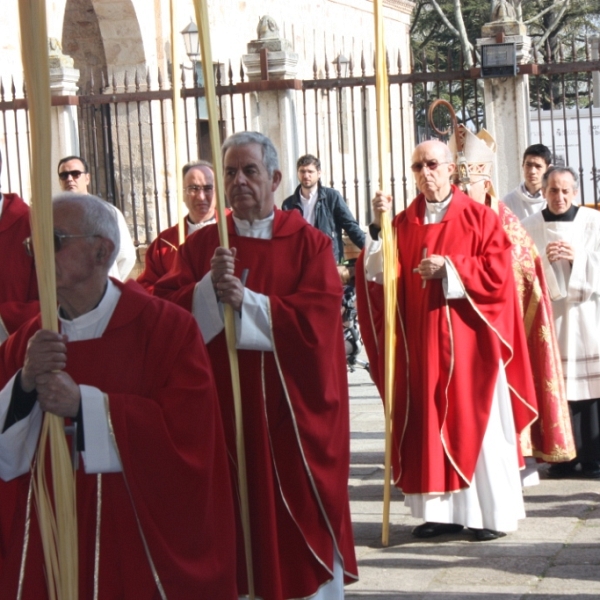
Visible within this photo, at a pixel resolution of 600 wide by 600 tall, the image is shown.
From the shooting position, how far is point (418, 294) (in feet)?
20.7

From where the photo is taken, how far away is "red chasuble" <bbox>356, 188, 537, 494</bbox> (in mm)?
6156

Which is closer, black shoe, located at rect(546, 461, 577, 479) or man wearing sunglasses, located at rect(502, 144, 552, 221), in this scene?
black shoe, located at rect(546, 461, 577, 479)

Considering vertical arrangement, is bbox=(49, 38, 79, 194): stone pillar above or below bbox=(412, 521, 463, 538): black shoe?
above

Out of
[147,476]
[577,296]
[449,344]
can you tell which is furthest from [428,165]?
[147,476]

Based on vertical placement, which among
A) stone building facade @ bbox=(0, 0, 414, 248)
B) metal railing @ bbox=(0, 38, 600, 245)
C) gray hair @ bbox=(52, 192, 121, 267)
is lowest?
gray hair @ bbox=(52, 192, 121, 267)

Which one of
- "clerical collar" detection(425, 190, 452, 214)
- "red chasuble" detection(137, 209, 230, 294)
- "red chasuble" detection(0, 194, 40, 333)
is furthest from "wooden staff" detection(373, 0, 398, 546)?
"red chasuble" detection(0, 194, 40, 333)

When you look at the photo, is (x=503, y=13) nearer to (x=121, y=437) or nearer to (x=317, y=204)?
(x=317, y=204)

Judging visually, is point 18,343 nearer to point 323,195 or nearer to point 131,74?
point 323,195

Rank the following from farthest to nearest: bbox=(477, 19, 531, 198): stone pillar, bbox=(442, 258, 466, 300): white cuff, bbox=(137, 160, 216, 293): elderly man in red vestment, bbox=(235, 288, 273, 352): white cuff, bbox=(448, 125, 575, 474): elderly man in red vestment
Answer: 1. bbox=(477, 19, 531, 198): stone pillar
2. bbox=(448, 125, 575, 474): elderly man in red vestment
3. bbox=(137, 160, 216, 293): elderly man in red vestment
4. bbox=(442, 258, 466, 300): white cuff
5. bbox=(235, 288, 273, 352): white cuff

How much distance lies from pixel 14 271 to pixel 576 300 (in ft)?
12.2

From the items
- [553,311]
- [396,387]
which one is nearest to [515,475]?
[396,387]

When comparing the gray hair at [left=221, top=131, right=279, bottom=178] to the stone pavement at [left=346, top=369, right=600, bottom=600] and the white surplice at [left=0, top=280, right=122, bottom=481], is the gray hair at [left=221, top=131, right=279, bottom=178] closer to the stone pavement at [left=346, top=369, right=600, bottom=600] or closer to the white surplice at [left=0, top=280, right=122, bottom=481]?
the white surplice at [left=0, top=280, right=122, bottom=481]

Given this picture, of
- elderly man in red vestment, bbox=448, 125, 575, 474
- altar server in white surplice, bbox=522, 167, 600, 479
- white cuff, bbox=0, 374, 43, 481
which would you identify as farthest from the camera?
altar server in white surplice, bbox=522, 167, 600, 479

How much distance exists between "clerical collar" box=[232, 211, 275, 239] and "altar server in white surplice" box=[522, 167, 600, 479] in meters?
3.02
